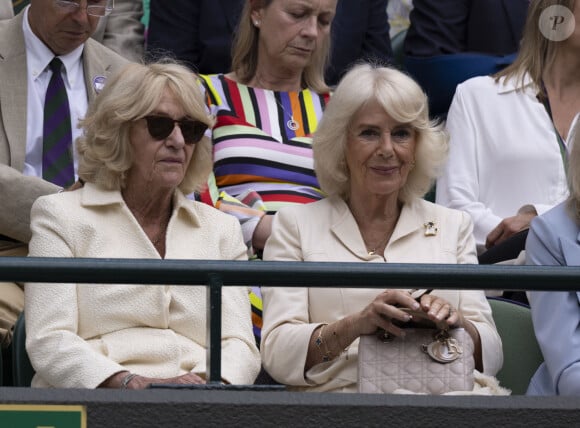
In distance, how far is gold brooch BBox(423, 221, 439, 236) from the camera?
5074 millimetres

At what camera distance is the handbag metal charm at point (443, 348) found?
14.6 ft

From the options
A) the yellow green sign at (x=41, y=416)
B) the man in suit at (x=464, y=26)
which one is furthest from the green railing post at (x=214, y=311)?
the man in suit at (x=464, y=26)

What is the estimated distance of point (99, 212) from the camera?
4.89 m

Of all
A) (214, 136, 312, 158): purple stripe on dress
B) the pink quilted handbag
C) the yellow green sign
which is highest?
(214, 136, 312, 158): purple stripe on dress

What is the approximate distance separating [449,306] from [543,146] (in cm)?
171

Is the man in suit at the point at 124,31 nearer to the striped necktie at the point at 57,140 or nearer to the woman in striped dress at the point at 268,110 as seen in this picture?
the woman in striped dress at the point at 268,110

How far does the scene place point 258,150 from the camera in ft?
19.0

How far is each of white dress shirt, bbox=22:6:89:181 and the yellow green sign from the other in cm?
196

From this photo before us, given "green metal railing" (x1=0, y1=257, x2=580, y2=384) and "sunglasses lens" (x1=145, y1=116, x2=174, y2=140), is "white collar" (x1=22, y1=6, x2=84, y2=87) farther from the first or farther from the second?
"green metal railing" (x1=0, y1=257, x2=580, y2=384)

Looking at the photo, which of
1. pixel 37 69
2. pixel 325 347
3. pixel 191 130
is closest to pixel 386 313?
pixel 325 347

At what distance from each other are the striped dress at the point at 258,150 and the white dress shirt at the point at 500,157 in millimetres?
604

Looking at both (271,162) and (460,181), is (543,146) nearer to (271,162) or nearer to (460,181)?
(460,181)

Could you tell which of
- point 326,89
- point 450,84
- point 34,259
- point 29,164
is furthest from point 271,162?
point 34,259

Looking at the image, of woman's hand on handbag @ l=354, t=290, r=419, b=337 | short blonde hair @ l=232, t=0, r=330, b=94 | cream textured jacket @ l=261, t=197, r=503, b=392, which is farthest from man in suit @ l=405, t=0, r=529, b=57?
woman's hand on handbag @ l=354, t=290, r=419, b=337
